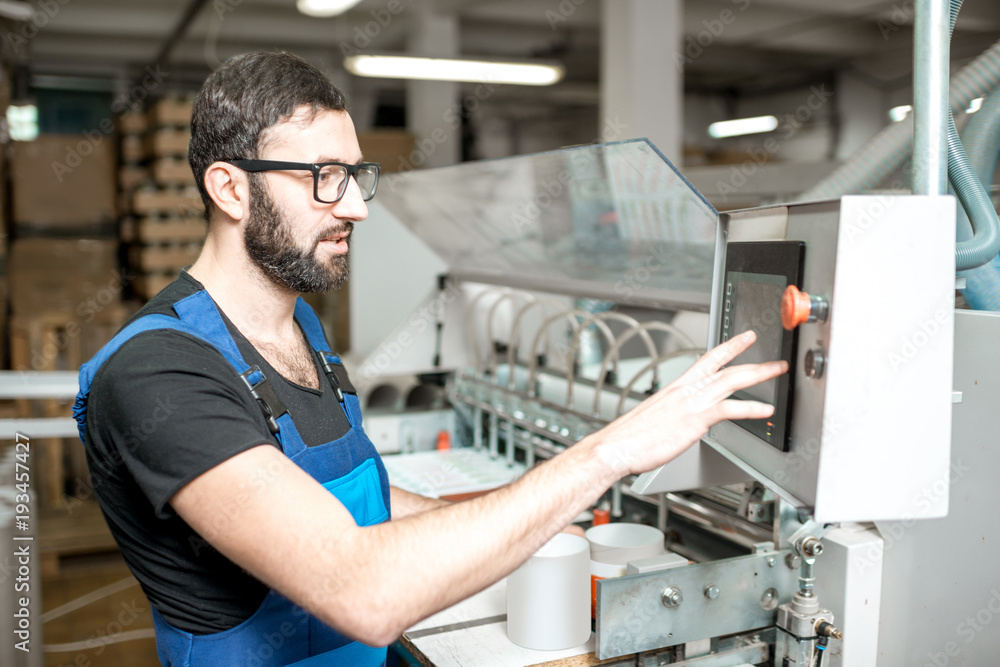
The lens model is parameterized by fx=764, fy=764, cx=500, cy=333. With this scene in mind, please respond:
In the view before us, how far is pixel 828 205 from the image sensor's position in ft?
2.97

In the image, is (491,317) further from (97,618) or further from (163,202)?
(163,202)

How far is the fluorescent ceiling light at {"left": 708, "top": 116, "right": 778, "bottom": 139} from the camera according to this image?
10.7 metres

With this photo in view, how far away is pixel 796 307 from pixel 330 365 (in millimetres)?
903

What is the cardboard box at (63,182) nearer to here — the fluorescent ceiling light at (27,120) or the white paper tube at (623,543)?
the fluorescent ceiling light at (27,120)

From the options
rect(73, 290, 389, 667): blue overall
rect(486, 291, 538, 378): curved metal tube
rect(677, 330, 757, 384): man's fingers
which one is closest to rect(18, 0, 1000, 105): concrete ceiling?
rect(486, 291, 538, 378): curved metal tube

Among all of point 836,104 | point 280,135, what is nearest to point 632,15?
point 280,135

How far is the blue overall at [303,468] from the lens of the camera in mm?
1134

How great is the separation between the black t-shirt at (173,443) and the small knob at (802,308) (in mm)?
666

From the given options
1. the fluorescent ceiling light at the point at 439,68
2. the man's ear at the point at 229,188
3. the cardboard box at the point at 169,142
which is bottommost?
the man's ear at the point at 229,188

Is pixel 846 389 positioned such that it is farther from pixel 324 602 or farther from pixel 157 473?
pixel 157 473

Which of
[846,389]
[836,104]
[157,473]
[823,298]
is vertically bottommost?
[157,473]

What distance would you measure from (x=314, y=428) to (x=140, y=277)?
4.44 meters

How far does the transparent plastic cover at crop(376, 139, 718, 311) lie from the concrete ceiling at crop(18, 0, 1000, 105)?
4.50m

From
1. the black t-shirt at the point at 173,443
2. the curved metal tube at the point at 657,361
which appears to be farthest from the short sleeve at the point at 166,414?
the curved metal tube at the point at 657,361
